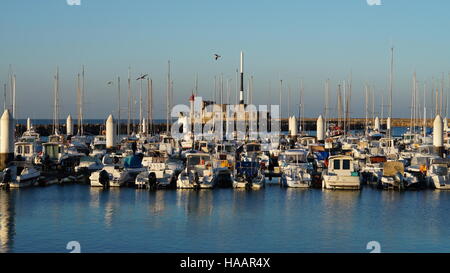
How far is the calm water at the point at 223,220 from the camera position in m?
25.5

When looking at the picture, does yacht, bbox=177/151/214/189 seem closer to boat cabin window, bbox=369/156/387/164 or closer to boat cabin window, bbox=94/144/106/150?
boat cabin window, bbox=369/156/387/164

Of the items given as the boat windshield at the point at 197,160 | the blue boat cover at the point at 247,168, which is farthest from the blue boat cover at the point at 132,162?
the blue boat cover at the point at 247,168

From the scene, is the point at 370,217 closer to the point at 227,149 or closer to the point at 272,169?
A: the point at 272,169

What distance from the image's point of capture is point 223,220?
1201 inches

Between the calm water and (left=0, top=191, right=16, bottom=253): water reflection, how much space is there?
39 millimetres

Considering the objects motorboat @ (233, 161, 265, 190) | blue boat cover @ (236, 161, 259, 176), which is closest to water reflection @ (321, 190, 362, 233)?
motorboat @ (233, 161, 265, 190)

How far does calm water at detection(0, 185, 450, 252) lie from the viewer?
83.6ft

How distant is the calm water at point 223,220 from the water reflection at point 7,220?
1.5 inches

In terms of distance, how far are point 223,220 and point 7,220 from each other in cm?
970

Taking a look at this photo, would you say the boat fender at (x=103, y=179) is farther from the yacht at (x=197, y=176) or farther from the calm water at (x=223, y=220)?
the yacht at (x=197, y=176)

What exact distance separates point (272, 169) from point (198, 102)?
3670cm

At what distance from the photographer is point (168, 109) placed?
70.4 meters

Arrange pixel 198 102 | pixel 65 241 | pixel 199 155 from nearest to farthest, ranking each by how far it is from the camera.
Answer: pixel 65 241 → pixel 199 155 → pixel 198 102
